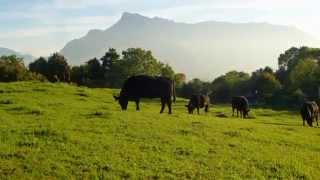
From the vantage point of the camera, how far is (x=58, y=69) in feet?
308

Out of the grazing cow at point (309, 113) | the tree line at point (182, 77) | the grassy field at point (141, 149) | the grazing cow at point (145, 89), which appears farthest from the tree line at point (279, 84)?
the grassy field at point (141, 149)

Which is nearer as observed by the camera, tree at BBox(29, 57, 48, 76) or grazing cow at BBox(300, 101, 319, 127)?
grazing cow at BBox(300, 101, 319, 127)

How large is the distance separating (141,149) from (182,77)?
317 ft

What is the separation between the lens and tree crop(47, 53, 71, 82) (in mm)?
93750

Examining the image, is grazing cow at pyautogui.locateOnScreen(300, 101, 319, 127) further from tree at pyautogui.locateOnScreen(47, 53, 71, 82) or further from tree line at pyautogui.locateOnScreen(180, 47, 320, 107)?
tree at pyautogui.locateOnScreen(47, 53, 71, 82)

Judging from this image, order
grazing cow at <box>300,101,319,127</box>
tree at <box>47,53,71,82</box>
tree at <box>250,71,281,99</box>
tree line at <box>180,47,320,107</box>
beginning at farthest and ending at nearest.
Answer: tree at <box>250,71,281,99</box> < tree at <box>47,53,71,82</box> < tree line at <box>180,47,320,107</box> < grazing cow at <box>300,101,319,127</box>

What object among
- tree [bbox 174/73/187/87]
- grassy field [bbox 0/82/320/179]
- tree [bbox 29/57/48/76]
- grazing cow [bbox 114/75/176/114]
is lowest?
grassy field [bbox 0/82/320/179]

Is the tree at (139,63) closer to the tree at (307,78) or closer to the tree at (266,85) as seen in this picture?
the tree at (266,85)

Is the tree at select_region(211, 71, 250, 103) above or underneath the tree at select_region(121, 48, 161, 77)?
underneath

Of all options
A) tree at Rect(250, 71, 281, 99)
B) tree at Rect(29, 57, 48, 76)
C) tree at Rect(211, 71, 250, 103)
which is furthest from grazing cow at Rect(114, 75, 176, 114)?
tree at Rect(211, 71, 250, 103)

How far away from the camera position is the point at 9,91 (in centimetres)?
4412

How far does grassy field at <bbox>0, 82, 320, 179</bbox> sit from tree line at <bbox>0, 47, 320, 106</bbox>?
2177 inches

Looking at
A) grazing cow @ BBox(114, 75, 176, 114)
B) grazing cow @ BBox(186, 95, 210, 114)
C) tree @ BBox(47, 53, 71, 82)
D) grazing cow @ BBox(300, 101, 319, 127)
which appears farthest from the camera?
tree @ BBox(47, 53, 71, 82)

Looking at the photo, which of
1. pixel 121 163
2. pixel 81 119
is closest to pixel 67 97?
pixel 81 119
